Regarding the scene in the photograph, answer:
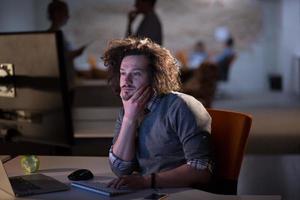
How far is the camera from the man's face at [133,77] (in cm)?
180

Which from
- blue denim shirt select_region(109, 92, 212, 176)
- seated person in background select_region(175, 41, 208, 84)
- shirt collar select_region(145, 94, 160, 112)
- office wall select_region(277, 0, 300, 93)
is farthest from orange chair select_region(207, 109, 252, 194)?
office wall select_region(277, 0, 300, 93)

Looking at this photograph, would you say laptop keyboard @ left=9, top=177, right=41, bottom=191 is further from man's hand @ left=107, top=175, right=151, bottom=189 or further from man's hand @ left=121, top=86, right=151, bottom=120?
man's hand @ left=121, top=86, right=151, bottom=120

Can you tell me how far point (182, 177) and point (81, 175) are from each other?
0.35 meters

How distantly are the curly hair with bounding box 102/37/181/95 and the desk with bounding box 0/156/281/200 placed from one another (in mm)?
316

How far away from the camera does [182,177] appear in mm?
1726

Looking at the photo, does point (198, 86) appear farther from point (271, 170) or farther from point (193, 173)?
point (193, 173)

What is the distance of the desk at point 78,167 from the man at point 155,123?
2.9 inches

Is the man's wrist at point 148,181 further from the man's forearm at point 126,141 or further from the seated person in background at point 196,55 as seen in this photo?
the seated person in background at point 196,55

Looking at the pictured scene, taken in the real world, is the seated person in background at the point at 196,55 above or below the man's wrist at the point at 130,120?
below

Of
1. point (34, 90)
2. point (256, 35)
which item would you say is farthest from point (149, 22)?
point (256, 35)

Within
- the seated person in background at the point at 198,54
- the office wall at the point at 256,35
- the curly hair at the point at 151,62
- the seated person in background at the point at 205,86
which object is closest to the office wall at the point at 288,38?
the office wall at the point at 256,35

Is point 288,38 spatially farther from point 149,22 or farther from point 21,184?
point 21,184

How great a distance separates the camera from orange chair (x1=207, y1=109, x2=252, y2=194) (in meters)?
1.98

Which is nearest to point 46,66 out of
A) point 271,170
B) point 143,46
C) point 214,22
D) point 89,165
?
point 143,46
